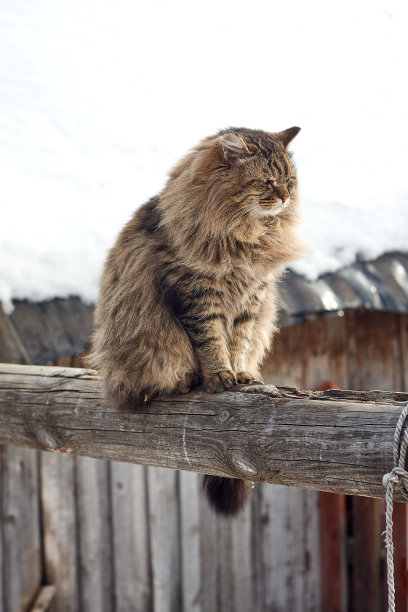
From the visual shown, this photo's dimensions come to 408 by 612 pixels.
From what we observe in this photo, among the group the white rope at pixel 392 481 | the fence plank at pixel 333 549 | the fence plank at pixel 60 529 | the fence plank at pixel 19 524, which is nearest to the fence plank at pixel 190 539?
the fence plank at pixel 60 529

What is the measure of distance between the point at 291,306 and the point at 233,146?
1.65 m

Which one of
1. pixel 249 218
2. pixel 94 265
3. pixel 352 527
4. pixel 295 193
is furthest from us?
pixel 352 527

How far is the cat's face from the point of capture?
221cm

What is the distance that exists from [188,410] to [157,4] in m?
5.75

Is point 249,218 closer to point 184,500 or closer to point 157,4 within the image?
point 184,500

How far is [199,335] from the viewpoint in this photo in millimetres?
2234

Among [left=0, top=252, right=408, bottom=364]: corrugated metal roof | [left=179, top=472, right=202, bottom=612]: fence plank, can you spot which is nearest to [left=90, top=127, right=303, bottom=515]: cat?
[left=0, top=252, right=408, bottom=364]: corrugated metal roof

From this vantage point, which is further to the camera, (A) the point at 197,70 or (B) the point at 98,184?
(A) the point at 197,70

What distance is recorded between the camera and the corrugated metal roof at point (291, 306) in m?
3.18

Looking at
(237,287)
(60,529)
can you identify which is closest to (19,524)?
(60,529)

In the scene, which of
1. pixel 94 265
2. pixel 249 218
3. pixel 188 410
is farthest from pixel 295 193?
pixel 94 265

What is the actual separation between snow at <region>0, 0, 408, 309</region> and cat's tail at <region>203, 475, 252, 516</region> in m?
1.71

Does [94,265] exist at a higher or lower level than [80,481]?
higher

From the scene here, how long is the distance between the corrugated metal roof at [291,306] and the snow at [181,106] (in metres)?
0.12
